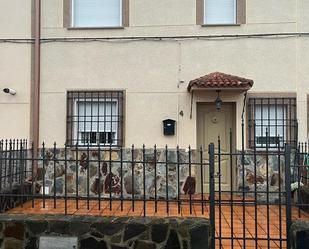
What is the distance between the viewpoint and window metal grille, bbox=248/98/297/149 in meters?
9.17

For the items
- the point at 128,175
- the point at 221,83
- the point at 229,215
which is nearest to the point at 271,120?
the point at 221,83

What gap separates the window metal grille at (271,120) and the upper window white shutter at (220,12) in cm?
209

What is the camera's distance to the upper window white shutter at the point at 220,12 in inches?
375

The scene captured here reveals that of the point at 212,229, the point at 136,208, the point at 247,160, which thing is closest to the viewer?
the point at 212,229

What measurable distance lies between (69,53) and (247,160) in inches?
200

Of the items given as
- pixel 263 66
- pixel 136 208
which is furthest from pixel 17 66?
pixel 263 66

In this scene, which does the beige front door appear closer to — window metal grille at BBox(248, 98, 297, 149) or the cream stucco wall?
window metal grille at BBox(248, 98, 297, 149)

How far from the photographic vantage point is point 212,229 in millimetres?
5395

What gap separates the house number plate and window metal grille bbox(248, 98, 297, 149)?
17.1ft

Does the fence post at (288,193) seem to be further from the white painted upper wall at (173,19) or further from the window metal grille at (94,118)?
the window metal grille at (94,118)

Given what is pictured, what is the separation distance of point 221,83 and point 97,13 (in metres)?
3.74

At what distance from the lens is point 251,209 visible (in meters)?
8.14

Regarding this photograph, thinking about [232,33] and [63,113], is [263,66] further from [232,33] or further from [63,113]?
[63,113]

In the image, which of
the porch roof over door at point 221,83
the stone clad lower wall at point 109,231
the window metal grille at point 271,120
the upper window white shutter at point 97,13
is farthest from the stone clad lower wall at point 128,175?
the stone clad lower wall at point 109,231
